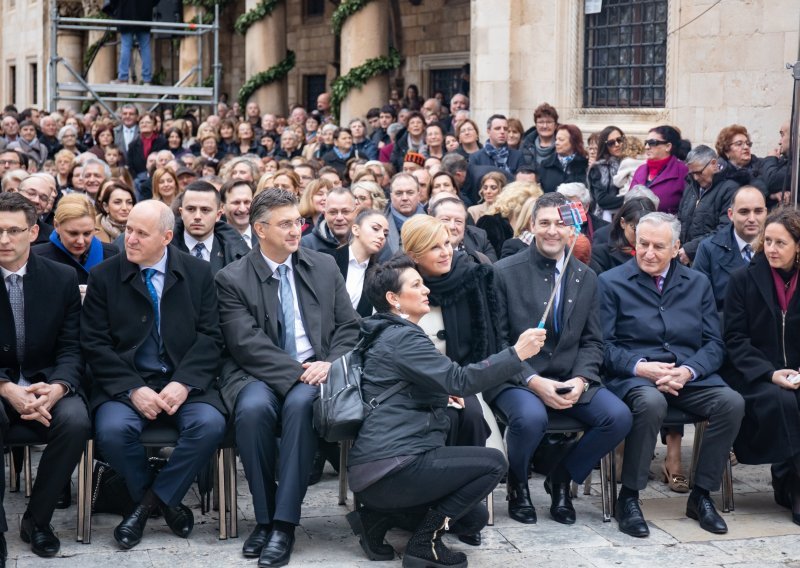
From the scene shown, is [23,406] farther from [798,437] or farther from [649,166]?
[649,166]

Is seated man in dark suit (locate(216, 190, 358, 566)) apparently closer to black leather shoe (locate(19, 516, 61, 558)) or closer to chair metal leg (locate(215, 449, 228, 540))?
chair metal leg (locate(215, 449, 228, 540))

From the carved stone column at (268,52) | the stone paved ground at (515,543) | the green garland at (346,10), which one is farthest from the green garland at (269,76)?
the stone paved ground at (515,543)

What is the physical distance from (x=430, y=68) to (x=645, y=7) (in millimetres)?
9545

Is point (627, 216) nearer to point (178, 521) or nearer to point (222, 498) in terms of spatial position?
point (222, 498)

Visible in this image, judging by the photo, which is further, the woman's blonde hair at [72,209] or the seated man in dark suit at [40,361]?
the woman's blonde hair at [72,209]

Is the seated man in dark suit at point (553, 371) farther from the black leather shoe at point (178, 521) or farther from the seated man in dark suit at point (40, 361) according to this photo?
the seated man in dark suit at point (40, 361)

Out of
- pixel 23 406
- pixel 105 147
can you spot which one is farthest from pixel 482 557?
pixel 105 147

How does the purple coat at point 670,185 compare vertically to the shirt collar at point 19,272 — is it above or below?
above

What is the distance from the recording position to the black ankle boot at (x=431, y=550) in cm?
600

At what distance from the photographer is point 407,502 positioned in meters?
6.02

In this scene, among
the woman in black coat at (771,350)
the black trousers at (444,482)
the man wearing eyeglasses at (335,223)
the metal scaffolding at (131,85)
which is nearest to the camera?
the black trousers at (444,482)

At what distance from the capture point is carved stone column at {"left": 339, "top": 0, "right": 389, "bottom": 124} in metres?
18.7

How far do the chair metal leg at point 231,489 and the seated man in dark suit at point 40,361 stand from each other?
76cm

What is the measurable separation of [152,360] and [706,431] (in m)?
3.08
